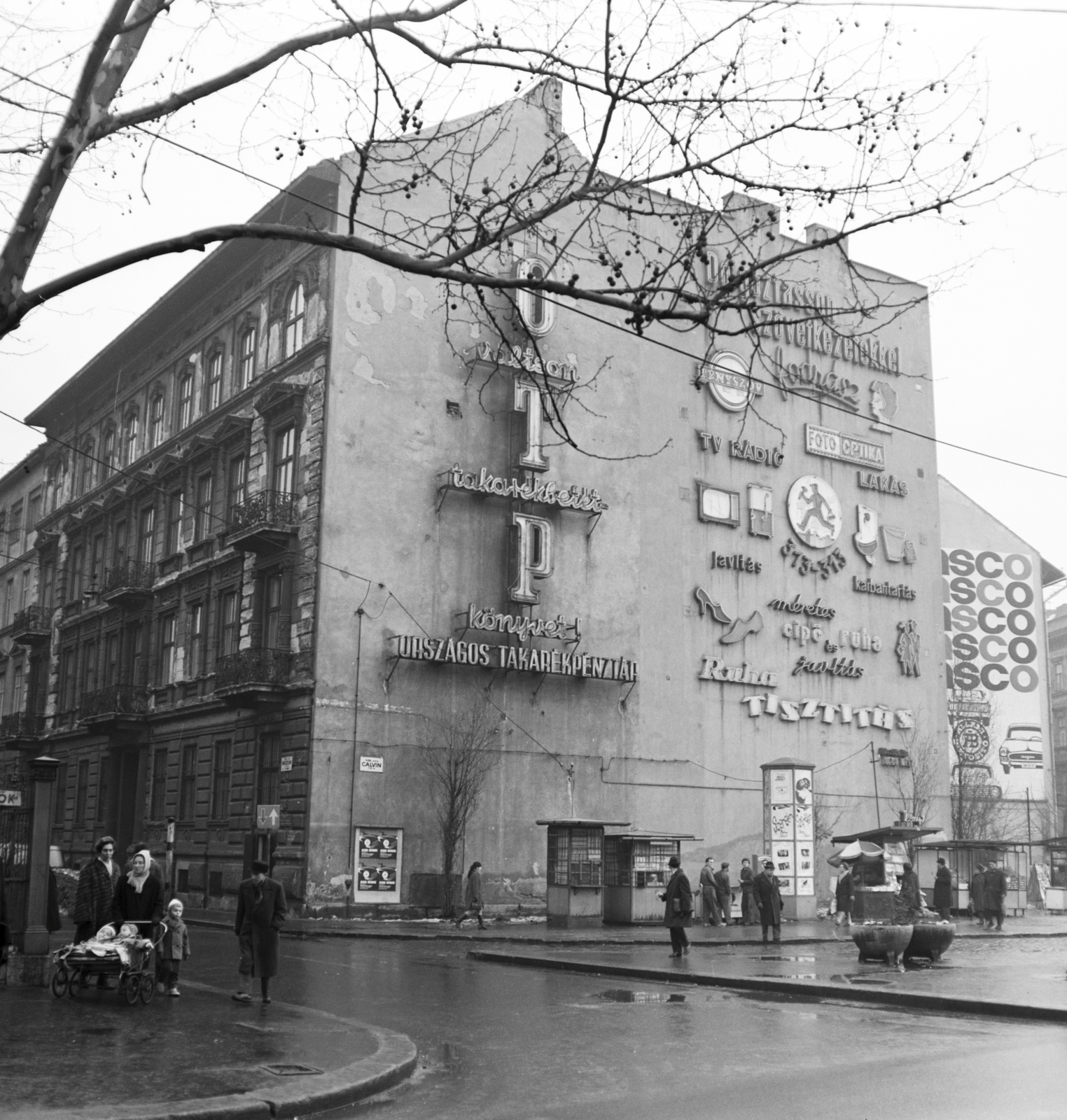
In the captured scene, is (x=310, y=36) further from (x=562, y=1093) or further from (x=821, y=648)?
(x=821, y=648)

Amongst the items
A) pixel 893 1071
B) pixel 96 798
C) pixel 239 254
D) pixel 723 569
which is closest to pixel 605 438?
pixel 723 569

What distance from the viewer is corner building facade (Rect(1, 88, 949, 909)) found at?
35094 mm

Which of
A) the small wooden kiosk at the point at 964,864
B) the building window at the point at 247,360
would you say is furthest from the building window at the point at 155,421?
the small wooden kiosk at the point at 964,864

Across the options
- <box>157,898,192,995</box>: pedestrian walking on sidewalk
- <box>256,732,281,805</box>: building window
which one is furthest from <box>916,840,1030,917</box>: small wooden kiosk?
<box>157,898,192,995</box>: pedestrian walking on sidewalk

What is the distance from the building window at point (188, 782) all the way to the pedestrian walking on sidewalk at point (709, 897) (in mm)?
14188

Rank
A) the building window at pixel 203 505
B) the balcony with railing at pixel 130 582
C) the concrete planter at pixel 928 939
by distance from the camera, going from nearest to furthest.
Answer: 1. the concrete planter at pixel 928 939
2. the building window at pixel 203 505
3. the balcony with railing at pixel 130 582

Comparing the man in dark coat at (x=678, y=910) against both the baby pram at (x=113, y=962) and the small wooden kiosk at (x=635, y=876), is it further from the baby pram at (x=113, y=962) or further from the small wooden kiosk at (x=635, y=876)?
the baby pram at (x=113, y=962)

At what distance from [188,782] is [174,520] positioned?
26.7 feet

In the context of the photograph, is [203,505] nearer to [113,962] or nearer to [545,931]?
[545,931]

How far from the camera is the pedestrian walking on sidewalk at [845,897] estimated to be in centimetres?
3338

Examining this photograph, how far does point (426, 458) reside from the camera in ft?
121

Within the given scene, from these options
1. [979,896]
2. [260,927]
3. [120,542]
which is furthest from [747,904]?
[120,542]

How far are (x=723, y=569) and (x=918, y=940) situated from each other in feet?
69.9

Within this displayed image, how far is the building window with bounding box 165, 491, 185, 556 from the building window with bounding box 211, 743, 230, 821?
284 inches
